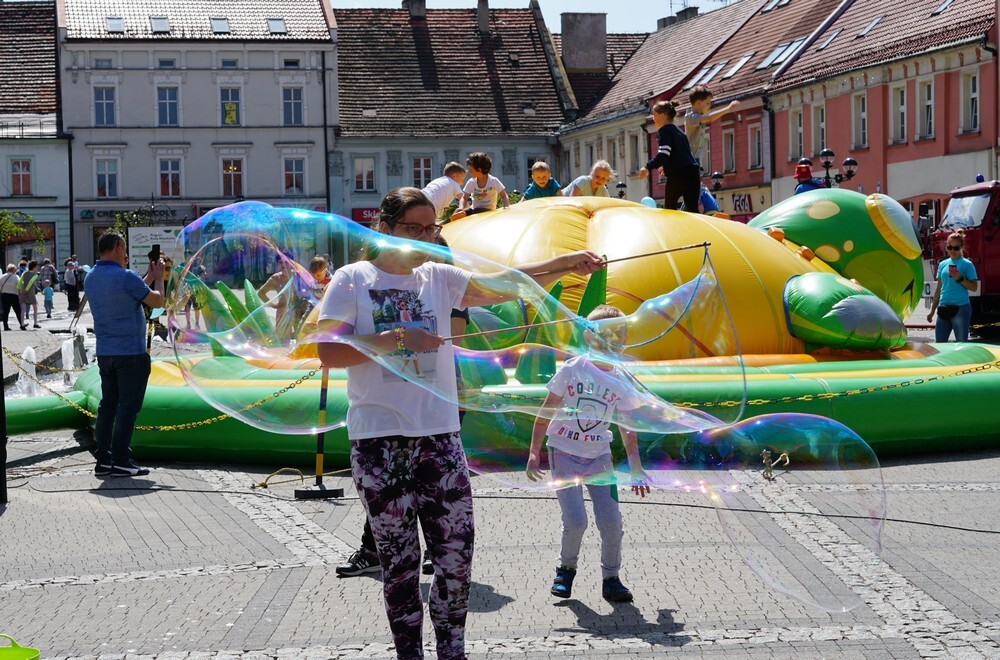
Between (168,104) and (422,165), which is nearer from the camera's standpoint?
(168,104)

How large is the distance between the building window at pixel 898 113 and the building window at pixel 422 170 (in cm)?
2694

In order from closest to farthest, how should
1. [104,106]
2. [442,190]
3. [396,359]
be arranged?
[396,359]
[442,190]
[104,106]

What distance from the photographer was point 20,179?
2415 inches

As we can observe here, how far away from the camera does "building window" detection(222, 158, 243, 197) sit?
62000 mm

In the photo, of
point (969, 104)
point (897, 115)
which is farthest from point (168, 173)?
point (969, 104)

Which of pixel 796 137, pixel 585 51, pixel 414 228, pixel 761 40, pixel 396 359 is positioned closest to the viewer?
pixel 396 359

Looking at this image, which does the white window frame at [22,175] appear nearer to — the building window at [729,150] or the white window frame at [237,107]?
the white window frame at [237,107]

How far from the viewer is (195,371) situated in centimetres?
900

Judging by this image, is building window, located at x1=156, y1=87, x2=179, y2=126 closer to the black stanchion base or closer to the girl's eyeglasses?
the black stanchion base

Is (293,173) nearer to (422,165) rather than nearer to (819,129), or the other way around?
(422,165)

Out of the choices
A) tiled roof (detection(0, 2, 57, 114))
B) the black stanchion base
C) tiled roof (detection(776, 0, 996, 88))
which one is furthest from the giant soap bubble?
tiled roof (detection(0, 2, 57, 114))

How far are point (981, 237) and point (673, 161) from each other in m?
13.6

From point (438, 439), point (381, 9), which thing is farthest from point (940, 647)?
point (381, 9)

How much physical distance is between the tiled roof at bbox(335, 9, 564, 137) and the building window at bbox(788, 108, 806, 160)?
779 inches
